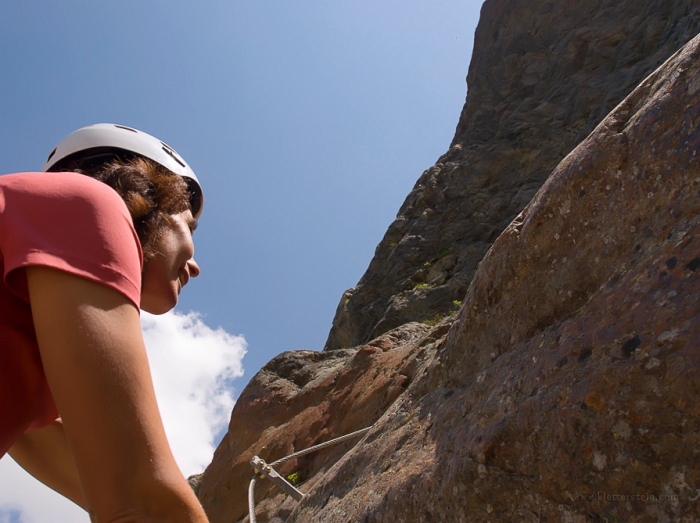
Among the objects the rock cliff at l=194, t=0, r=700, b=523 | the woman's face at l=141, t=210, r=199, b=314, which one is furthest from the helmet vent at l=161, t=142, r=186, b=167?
the rock cliff at l=194, t=0, r=700, b=523

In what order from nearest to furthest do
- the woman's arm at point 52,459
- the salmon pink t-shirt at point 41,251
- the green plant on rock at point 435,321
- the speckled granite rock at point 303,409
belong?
the salmon pink t-shirt at point 41,251
the woman's arm at point 52,459
the speckled granite rock at point 303,409
the green plant on rock at point 435,321

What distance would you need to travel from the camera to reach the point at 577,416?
1953mm

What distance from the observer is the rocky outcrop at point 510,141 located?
1906 cm

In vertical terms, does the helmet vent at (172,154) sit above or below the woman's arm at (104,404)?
above

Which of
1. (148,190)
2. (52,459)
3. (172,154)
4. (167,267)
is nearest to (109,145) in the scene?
(172,154)

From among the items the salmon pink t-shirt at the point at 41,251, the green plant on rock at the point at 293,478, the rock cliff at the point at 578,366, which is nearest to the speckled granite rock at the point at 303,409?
the green plant on rock at the point at 293,478

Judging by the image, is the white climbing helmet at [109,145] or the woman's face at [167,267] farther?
the white climbing helmet at [109,145]

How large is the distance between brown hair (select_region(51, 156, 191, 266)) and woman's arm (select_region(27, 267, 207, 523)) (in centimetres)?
55

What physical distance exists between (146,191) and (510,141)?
23708mm

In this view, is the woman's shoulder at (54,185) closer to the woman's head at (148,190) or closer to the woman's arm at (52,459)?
the woman's head at (148,190)

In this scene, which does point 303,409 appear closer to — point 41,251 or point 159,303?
point 159,303

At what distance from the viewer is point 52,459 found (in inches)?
74.6

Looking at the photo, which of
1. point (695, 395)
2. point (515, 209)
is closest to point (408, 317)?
point (515, 209)

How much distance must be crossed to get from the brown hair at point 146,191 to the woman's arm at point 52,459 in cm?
84
